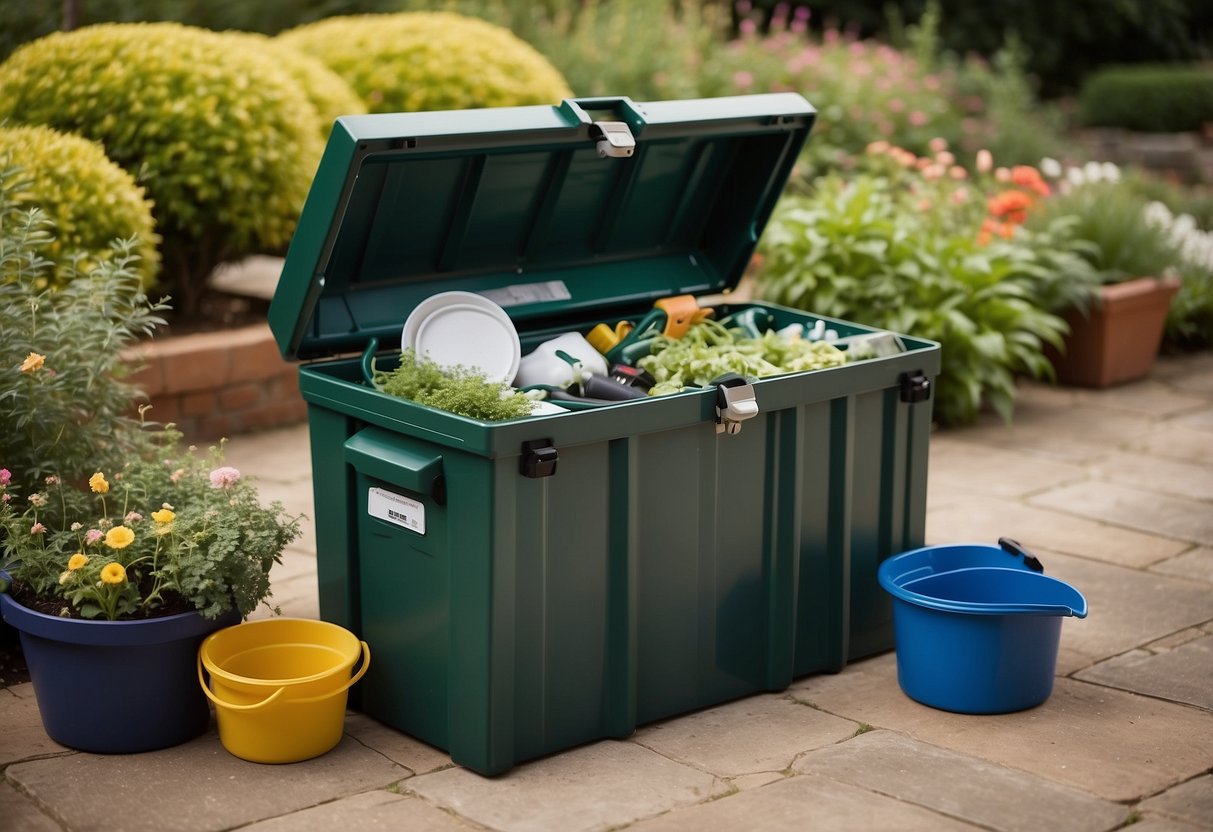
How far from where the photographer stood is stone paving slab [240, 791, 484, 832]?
3133mm

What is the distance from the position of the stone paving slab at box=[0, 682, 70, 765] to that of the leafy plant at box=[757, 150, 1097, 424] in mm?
3870

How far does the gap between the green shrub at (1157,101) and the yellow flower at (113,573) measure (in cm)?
1397

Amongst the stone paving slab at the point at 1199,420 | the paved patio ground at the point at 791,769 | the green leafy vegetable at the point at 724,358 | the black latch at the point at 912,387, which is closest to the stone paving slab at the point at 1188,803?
the paved patio ground at the point at 791,769

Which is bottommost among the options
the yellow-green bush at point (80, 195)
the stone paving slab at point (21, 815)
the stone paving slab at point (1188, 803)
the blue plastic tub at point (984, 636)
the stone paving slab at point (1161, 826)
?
the stone paving slab at point (1188, 803)

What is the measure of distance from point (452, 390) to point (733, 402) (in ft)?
2.34

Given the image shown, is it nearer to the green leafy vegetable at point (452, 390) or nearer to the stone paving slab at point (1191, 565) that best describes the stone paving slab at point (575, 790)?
the green leafy vegetable at point (452, 390)

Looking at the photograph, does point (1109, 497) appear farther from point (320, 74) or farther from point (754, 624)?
point (320, 74)

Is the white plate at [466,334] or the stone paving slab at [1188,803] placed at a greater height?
the white plate at [466,334]

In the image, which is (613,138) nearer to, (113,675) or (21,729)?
(113,675)

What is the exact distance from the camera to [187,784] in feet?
10.9

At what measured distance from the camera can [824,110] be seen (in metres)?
9.74

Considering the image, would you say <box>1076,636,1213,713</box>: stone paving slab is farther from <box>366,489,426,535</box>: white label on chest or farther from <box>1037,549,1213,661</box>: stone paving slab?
<box>366,489,426,535</box>: white label on chest

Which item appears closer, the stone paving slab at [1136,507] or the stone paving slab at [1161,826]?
the stone paving slab at [1161,826]

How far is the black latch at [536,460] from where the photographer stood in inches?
129
